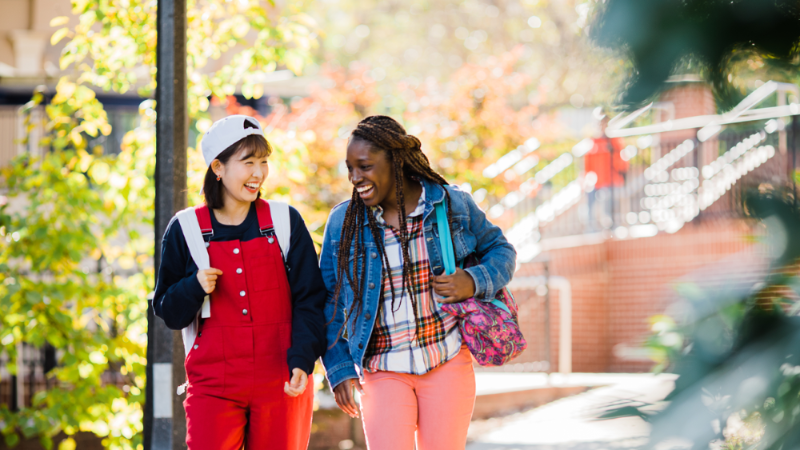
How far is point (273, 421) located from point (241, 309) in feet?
1.44

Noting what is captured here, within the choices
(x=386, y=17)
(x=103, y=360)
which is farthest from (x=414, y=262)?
(x=386, y=17)

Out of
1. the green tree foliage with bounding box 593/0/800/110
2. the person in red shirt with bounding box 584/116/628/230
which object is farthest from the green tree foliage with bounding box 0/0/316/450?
the person in red shirt with bounding box 584/116/628/230

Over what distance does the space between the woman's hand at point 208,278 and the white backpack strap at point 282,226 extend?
0.31 metres

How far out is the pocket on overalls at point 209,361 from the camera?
2.66 metres

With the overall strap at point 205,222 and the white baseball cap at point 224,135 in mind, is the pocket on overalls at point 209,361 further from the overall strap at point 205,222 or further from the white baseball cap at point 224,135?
the white baseball cap at point 224,135

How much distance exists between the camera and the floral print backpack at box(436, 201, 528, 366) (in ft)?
8.91

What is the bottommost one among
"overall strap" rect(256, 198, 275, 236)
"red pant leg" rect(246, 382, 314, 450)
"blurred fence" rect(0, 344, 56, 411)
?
"blurred fence" rect(0, 344, 56, 411)

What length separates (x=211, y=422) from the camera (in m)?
2.64

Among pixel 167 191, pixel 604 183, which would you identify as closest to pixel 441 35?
pixel 604 183

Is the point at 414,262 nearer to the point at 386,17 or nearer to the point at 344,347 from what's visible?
the point at 344,347

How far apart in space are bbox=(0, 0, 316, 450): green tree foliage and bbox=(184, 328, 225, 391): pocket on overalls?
1931 mm

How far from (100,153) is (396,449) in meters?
3.20

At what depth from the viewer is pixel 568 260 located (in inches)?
401

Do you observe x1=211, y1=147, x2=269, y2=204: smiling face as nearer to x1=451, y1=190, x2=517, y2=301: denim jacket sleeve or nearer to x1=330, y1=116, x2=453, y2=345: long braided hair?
x1=330, y1=116, x2=453, y2=345: long braided hair
